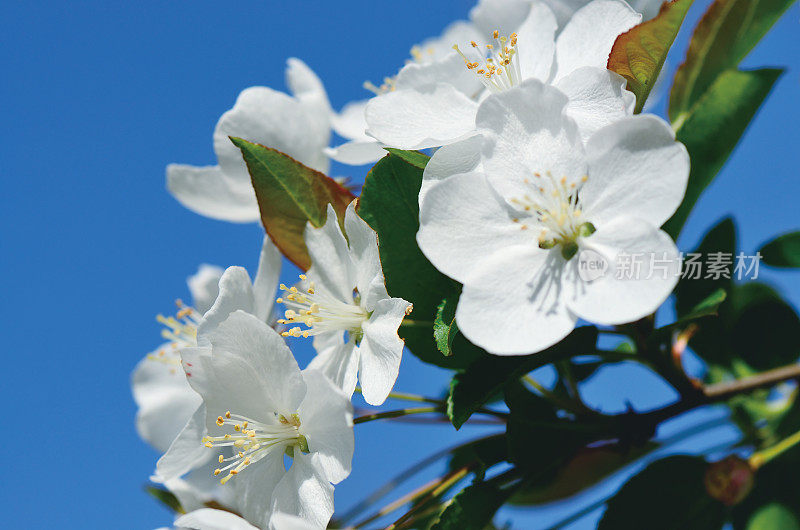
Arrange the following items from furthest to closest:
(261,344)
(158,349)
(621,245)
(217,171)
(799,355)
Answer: (799,355) → (158,349) → (217,171) → (261,344) → (621,245)

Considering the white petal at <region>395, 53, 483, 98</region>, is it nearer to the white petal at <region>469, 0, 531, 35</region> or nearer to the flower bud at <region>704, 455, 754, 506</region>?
the white petal at <region>469, 0, 531, 35</region>

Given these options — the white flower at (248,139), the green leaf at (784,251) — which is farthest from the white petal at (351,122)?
the green leaf at (784,251)

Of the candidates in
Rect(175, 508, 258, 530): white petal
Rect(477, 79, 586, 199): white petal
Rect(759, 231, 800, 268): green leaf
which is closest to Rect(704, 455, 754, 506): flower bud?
Rect(759, 231, 800, 268): green leaf

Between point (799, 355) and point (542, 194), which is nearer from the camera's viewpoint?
point (542, 194)

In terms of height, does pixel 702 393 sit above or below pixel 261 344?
below

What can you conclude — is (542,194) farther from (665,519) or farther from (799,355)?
(799,355)

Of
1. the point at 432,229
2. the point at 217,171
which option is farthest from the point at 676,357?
the point at 217,171
